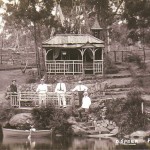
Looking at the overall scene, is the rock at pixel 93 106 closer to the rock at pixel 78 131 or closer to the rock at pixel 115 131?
the rock at pixel 78 131

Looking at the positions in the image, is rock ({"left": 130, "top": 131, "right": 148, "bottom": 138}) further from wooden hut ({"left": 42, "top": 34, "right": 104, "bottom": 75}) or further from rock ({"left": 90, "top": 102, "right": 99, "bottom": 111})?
wooden hut ({"left": 42, "top": 34, "right": 104, "bottom": 75})

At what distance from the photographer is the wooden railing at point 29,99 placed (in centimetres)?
2967

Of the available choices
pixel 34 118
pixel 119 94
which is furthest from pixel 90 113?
pixel 119 94

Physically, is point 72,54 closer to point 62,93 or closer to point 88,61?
point 88,61

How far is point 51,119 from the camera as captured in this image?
28062 mm

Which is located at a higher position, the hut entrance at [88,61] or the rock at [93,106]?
the hut entrance at [88,61]

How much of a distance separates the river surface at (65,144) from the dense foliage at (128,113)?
1.74 m

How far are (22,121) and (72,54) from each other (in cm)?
1548

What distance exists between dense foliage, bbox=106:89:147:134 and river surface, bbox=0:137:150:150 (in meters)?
1.74

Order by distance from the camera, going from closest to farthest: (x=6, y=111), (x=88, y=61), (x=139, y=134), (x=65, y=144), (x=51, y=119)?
(x=65, y=144) < (x=139, y=134) < (x=51, y=119) < (x=6, y=111) < (x=88, y=61)

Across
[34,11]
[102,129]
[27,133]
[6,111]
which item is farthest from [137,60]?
[27,133]

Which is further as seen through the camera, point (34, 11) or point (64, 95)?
point (34, 11)

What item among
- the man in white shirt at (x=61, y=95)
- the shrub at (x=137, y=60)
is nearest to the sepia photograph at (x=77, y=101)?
the man in white shirt at (x=61, y=95)

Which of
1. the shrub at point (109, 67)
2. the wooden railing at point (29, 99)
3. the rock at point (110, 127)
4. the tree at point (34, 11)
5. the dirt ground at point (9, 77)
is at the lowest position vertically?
the rock at point (110, 127)
